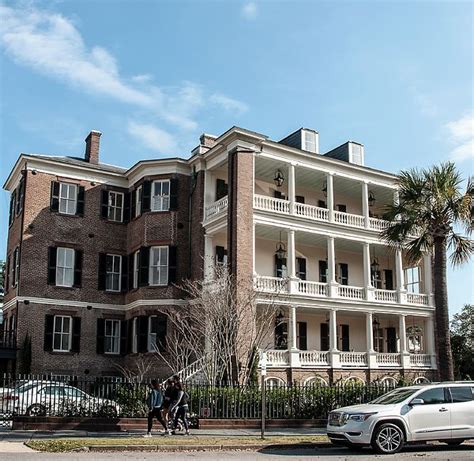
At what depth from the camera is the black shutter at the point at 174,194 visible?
33031 millimetres

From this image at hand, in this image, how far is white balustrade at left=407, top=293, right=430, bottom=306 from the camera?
3519 cm

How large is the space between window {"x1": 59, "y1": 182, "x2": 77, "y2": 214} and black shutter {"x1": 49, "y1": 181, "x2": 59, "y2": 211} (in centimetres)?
17

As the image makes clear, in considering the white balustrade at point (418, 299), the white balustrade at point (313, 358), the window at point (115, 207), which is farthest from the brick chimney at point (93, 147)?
the white balustrade at point (418, 299)

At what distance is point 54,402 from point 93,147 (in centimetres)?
1983

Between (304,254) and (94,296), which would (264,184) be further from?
(94,296)

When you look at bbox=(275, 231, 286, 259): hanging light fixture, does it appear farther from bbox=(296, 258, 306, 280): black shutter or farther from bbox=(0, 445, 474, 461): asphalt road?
bbox=(0, 445, 474, 461): asphalt road

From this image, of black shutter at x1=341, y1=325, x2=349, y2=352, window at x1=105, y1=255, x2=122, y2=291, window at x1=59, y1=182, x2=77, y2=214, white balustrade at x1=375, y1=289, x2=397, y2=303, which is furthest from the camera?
black shutter at x1=341, y1=325, x2=349, y2=352

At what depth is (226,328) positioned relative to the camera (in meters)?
25.4

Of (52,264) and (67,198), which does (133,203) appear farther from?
(52,264)

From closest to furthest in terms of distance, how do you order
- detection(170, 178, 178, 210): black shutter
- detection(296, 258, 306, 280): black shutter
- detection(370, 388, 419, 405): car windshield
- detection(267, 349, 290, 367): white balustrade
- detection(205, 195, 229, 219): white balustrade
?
detection(370, 388, 419, 405): car windshield < detection(267, 349, 290, 367): white balustrade < detection(205, 195, 229, 219): white balustrade < detection(170, 178, 178, 210): black shutter < detection(296, 258, 306, 280): black shutter

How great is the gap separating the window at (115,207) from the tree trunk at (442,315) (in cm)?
1791

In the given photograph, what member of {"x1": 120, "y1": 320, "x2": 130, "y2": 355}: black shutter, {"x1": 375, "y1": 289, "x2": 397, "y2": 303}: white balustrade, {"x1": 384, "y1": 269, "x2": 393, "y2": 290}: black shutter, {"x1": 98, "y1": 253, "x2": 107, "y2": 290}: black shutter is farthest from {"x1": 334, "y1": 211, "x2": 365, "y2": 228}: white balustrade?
{"x1": 98, "y1": 253, "x2": 107, "y2": 290}: black shutter

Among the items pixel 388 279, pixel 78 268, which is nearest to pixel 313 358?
pixel 388 279

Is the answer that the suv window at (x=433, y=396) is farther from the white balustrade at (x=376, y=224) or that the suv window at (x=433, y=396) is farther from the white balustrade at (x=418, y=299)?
the white balustrade at (x=418, y=299)
